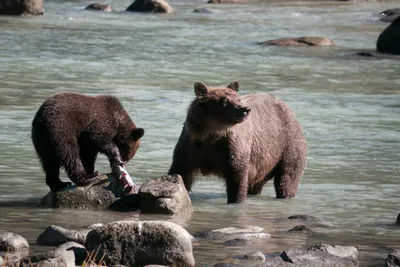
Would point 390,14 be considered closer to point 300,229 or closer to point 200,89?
point 200,89

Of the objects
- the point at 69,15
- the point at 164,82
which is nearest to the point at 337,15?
the point at 69,15

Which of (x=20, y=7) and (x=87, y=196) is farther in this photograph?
(x=20, y=7)

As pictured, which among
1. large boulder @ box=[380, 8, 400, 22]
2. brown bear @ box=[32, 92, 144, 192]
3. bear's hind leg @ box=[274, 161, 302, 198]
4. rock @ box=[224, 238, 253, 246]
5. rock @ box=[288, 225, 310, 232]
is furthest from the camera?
large boulder @ box=[380, 8, 400, 22]

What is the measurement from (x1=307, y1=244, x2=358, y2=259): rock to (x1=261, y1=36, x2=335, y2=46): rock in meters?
17.9

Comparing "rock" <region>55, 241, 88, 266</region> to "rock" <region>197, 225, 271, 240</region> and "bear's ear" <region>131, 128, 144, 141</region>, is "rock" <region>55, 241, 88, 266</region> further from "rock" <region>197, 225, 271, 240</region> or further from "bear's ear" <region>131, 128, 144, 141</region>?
"bear's ear" <region>131, 128, 144, 141</region>

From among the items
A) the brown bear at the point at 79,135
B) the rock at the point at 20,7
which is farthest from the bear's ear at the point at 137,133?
the rock at the point at 20,7

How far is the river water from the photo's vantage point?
330 inches

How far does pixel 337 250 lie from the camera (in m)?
6.94

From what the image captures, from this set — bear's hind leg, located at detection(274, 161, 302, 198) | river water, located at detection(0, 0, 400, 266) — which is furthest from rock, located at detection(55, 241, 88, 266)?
bear's hind leg, located at detection(274, 161, 302, 198)

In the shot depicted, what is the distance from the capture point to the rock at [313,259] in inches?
261

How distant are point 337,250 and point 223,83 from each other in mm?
11382

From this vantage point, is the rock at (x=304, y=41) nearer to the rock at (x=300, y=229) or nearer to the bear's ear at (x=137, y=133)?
the bear's ear at (x=137, y=133)

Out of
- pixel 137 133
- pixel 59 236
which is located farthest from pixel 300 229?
pixel 59 236

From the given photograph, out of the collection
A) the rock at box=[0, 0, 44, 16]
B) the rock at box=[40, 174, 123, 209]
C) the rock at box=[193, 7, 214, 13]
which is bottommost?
the rock at box=[193, 7, 214, 13]
